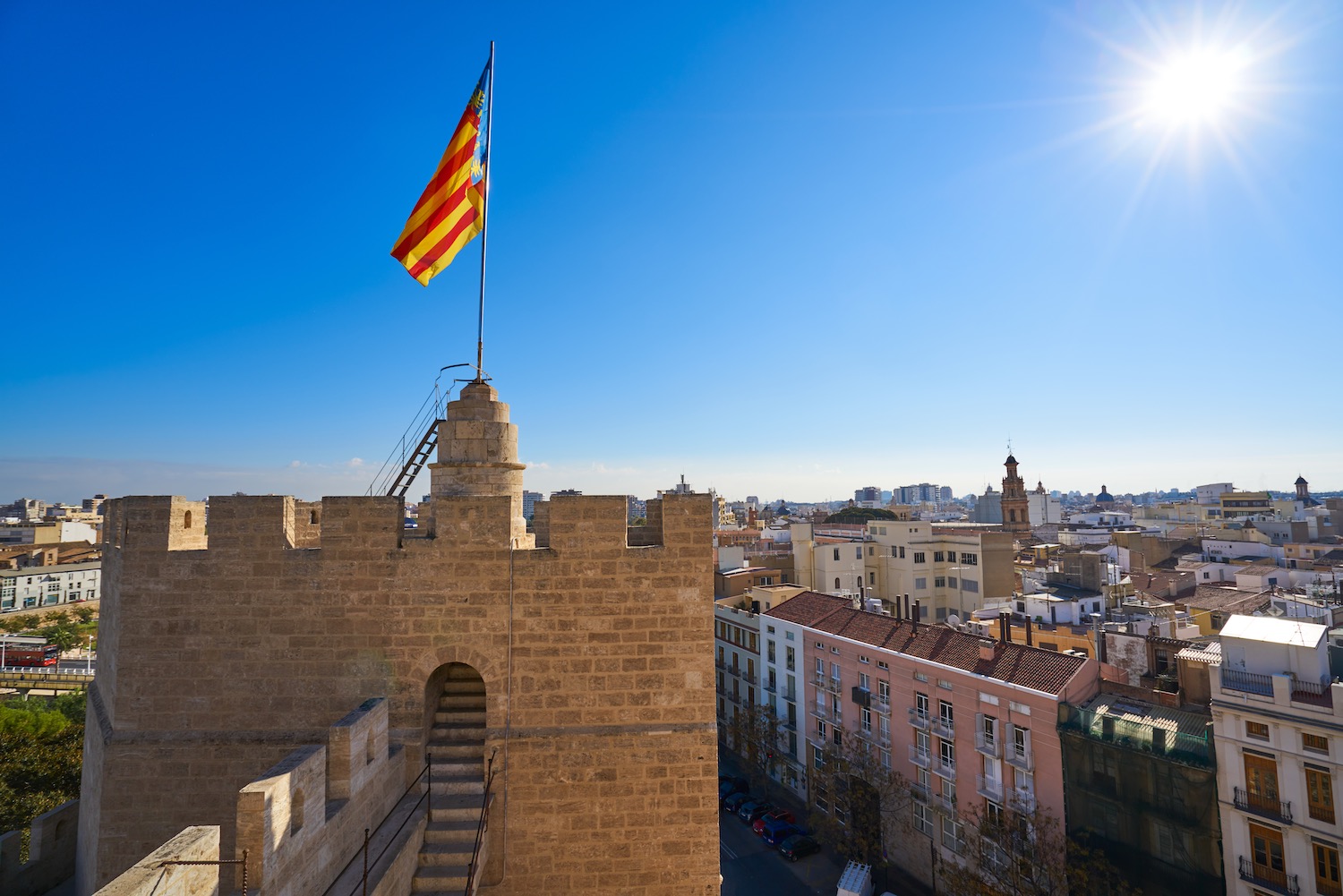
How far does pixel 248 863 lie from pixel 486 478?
15.6ft

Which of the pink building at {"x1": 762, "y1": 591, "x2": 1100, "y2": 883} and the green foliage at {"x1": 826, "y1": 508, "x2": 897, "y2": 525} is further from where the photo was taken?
the green foliage at {"x1": 826, "y1": 508, "x2": 897, "y2": 525}

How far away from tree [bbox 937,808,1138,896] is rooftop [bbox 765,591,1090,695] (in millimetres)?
4424

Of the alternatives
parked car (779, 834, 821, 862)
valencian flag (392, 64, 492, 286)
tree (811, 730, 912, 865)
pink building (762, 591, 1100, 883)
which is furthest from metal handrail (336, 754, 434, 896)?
parked car (779, 834, 821, 862)

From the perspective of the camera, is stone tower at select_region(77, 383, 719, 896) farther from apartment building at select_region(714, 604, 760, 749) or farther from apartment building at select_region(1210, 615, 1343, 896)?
apartment building at select_region(714, 604, 760, 749)

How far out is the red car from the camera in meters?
30.4

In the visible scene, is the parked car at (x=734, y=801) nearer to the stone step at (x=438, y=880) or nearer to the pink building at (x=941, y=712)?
the pink building at (x=941, y=712)

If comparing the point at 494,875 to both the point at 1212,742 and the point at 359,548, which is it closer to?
the point at 359,548

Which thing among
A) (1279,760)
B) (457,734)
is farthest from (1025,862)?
(457,734)

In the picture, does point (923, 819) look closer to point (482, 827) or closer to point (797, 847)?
point (797, 847)

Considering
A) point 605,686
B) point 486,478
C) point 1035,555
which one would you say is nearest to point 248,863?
point 605,686

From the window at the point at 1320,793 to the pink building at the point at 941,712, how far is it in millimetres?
5831

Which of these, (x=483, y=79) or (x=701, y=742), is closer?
(x=701, y=742)

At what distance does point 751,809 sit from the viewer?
31969 millimetres

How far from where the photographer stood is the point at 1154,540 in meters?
65.1
